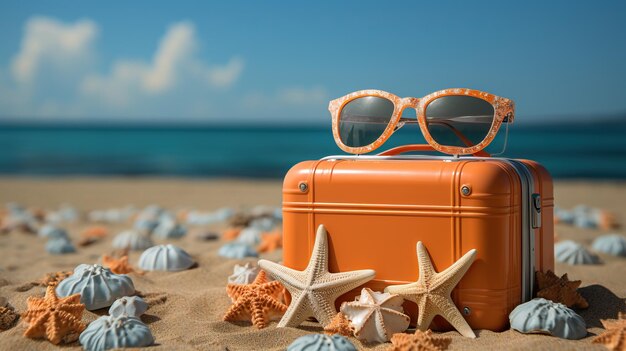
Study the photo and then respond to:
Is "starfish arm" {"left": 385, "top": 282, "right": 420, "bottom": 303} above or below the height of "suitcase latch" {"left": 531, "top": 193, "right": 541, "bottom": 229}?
below

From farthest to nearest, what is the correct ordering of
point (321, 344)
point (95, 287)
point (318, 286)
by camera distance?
point (95, 287)
point (318, 286)
point (321, 344)

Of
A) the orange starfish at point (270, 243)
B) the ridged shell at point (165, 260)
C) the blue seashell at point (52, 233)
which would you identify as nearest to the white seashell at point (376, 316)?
the ridged shell at point (165, 260)

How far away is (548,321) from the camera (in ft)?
10.3

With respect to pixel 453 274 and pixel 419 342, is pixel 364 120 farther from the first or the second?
pixel 419 342

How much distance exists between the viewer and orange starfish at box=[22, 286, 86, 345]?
3.18 metres

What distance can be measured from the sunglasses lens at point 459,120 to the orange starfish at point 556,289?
85 centimetres

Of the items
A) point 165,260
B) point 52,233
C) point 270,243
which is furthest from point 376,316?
point 52,233

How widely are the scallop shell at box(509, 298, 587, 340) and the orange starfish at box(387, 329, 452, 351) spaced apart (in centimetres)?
42

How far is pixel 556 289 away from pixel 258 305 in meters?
1.62

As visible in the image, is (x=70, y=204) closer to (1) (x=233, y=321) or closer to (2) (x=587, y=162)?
(1) (x=233, y=321)


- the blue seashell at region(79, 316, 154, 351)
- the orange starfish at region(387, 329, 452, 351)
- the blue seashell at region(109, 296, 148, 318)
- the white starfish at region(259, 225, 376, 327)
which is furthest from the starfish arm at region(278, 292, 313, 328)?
the blue seashell at region(109, 296, 148, 318)

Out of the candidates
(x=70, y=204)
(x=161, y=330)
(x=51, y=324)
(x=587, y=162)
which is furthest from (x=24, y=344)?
(x=587, y=162)

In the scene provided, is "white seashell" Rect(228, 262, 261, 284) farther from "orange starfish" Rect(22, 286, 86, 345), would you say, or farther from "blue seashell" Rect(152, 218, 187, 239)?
"blue seashell" Rect(152, 218, 187, 239)

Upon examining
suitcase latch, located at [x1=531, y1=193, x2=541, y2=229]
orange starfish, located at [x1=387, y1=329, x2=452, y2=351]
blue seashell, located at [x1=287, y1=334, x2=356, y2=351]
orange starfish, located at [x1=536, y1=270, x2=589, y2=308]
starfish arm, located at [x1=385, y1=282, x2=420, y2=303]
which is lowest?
orange starfish, located at [x1=387, y1=329, x2=452, y2=351]
